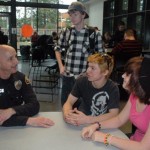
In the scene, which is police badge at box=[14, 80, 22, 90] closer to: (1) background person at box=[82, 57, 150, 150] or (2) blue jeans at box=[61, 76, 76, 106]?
(1) background person at box=[82, 57, 150, 150]

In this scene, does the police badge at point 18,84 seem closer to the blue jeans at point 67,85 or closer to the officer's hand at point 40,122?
the officer's hand at point 40,122

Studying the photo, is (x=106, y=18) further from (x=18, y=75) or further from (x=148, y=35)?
(x=18, y=75)

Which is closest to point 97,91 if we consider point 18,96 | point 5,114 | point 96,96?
point 96,96

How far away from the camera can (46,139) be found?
4.19 ft

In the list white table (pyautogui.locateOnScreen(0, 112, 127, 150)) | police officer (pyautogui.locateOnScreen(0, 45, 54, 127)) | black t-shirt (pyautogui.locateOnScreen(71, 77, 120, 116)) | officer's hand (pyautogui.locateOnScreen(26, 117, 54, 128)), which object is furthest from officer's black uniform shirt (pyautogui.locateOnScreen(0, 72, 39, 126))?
black t-shirt (pyautogui.locateOnScreen(71, 77, 120, 116))

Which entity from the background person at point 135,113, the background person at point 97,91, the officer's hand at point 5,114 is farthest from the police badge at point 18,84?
the background person at point 135,113

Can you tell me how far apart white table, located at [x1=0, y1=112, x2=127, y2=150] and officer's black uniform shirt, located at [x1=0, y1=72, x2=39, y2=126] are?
0.21 m

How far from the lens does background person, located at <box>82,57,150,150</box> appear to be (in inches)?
48.6

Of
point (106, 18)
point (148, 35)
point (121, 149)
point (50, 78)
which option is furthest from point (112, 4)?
point (121, 149)

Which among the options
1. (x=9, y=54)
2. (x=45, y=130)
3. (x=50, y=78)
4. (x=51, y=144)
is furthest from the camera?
(x=50, y=78)

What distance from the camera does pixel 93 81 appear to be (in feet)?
6.41

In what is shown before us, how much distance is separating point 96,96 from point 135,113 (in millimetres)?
494

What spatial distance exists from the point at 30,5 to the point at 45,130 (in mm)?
10202

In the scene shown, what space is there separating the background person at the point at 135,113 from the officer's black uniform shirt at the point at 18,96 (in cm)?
48
